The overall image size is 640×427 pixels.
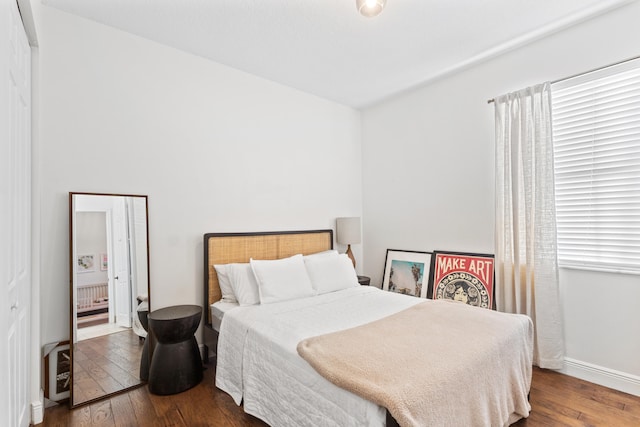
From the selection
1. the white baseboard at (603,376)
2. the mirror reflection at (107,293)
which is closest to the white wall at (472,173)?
the white baseboard at (603,376)

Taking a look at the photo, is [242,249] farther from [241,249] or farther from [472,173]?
[472,173]

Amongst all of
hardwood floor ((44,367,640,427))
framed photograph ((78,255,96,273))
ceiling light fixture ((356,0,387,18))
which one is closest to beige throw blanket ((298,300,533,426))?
hardwood floor ((44,367,640,427))

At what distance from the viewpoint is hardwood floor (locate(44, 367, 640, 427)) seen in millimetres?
2033

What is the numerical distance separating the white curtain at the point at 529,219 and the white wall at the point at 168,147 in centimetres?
201

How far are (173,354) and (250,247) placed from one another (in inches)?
46.9

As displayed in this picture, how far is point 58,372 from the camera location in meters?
2.25

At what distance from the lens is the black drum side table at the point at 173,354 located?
236 cm

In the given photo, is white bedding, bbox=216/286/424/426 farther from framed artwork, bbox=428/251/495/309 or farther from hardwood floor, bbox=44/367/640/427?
framed artwork, bbox=428/251/495/309

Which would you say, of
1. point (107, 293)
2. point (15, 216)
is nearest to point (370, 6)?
point (15, 216)

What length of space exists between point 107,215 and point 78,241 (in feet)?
0.89

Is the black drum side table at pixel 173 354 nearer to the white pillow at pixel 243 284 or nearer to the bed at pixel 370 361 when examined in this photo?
the bed at pixel 370 361

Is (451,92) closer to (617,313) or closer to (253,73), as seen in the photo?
(253,73)

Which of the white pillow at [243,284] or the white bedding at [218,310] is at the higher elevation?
the white pillow at [243,284]

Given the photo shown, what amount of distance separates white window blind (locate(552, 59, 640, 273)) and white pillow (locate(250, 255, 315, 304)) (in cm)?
225
